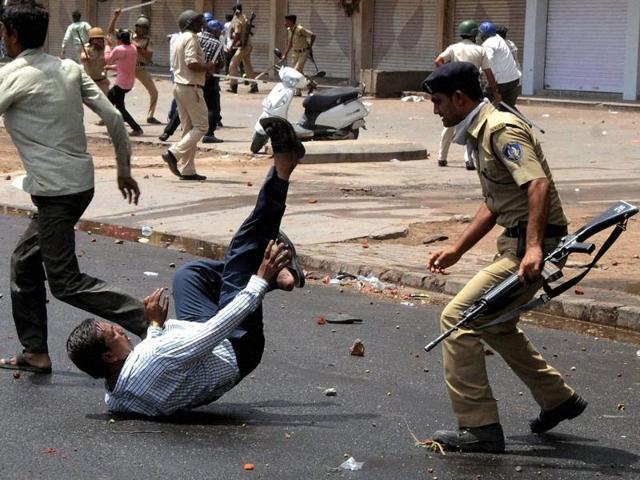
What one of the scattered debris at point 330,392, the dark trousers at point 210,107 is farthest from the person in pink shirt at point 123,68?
the scattered debris at point 330,392

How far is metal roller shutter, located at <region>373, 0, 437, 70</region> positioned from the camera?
109 ft

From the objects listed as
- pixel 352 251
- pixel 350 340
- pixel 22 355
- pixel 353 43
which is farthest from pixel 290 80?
pixel 353 43

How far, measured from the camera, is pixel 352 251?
10.6 meters

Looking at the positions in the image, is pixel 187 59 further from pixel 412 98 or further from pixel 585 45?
pixel 585 45

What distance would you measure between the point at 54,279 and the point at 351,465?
6.47 feet

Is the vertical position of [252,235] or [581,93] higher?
[252,235]

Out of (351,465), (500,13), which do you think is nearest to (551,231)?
(351,465)

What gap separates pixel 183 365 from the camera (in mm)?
5555

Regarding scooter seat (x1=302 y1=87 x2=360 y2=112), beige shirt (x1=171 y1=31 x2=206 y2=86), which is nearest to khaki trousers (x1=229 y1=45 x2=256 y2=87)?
scooter seat (x1=302 y1=87 x2=360 y2=112)

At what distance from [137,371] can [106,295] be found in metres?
0.96

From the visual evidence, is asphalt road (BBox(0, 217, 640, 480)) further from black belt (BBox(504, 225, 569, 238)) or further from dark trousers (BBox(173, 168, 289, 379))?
black belt (BBox(504, 225, 569, 238))

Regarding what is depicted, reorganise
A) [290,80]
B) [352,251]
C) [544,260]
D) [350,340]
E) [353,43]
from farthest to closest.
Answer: [353,43]
[290,80]
[352,251]
[350,340]
[544,260]

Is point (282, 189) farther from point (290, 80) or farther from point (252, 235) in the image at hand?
point (290, 80)

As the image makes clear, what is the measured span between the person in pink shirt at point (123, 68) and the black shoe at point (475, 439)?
15.5m
